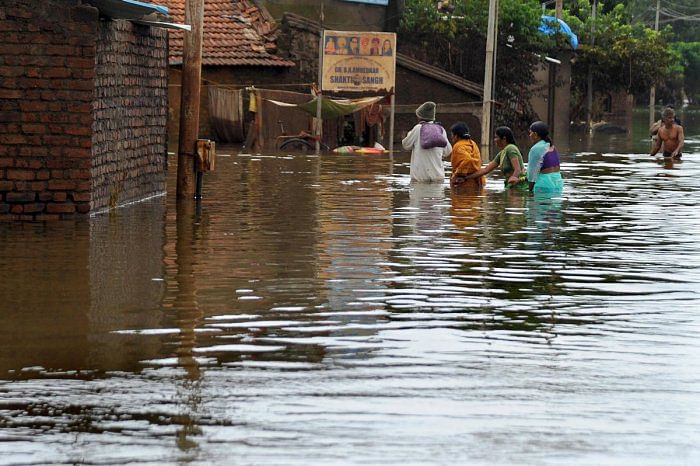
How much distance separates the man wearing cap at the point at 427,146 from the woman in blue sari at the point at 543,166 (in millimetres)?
1677

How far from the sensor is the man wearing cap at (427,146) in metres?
18.7

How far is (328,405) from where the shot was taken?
18.9 ft

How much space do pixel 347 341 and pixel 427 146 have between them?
38.9ft

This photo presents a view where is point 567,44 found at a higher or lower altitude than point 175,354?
higher

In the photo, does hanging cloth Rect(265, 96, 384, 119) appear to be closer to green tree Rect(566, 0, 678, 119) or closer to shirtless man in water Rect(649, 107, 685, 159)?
shirtless man in water Rect(649, 107, 685, 159)

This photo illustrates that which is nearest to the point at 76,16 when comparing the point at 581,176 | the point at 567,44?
the point at 581,176

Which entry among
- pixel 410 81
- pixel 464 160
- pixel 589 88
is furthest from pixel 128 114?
pixel 589 88

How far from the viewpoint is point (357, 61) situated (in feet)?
95.5

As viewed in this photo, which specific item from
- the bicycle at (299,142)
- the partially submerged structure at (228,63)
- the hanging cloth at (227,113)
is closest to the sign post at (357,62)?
the bicycle at (299,142)

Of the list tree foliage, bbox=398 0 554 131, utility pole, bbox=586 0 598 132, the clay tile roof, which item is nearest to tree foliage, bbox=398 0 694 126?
tree foliage, bbox=398 0 554 131

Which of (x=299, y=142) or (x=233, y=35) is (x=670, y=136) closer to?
(x=299, y=142)

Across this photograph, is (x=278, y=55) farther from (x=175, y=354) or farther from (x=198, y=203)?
(x=175, y=354)

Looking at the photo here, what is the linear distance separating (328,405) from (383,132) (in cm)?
2729

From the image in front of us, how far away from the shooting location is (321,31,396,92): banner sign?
28.9m
